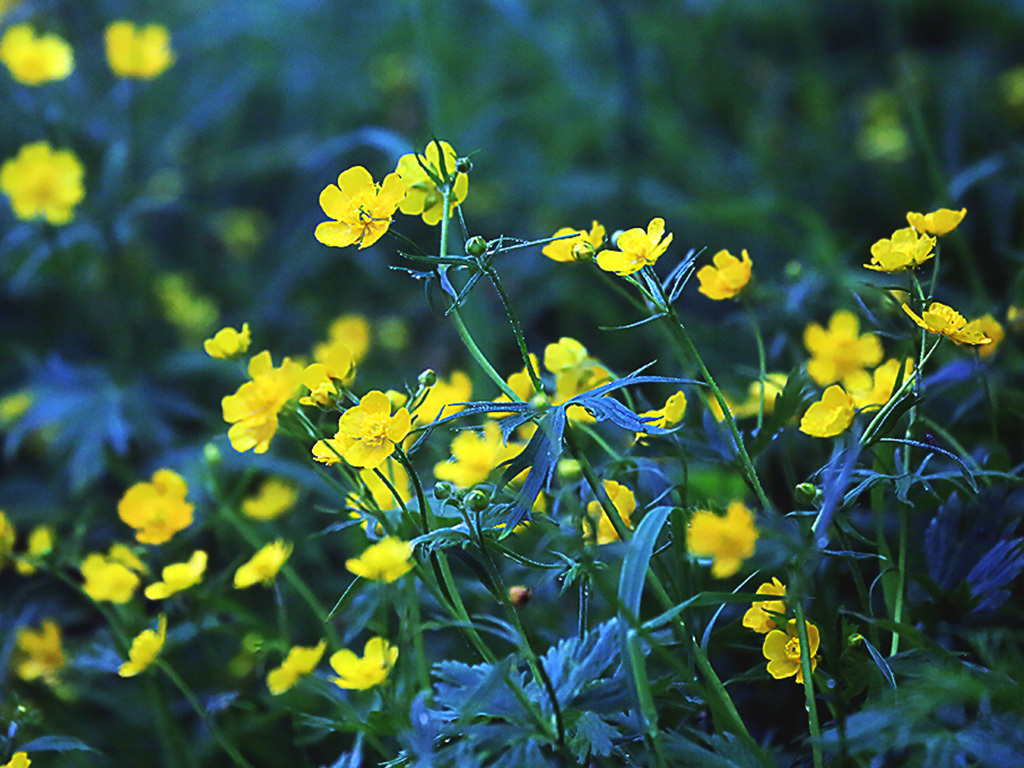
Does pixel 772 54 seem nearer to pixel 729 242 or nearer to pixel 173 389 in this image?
pixel 729 242

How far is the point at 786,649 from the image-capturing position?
0.61 meters

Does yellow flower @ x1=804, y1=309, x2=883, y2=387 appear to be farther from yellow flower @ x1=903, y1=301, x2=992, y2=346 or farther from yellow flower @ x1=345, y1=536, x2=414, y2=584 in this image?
yellow flower @ x1=345, y1=536, x2=414, y2=584

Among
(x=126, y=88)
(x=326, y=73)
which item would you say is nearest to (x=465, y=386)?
(x=126, y=88)

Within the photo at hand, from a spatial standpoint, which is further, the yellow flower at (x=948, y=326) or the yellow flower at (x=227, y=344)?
the yellow flower at (x=227, y=344)

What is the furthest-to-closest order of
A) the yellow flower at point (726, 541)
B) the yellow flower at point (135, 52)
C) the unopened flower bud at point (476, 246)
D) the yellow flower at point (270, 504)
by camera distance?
the yellow flower at point (135, 52) → the yellow flower at point (270, 504) → the unopened flower bud at point (476, 246) → the yellow flower at point (726, 541)

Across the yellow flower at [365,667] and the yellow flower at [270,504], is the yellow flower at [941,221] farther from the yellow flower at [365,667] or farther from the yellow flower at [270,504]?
the yellow flower at [270,504]

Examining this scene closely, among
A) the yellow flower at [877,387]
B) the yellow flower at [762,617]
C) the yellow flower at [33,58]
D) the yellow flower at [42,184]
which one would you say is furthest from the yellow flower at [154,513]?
the yellow flower at [33,58]

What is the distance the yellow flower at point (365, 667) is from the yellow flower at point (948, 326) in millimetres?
476

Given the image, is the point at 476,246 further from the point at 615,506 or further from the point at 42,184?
the point at 42,184

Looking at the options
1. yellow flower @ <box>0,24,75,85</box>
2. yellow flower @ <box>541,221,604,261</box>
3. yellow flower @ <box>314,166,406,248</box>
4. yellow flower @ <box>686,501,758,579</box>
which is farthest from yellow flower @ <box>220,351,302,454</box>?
yellow flower @ <box>0,24,75,85</box>

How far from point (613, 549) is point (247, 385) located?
1.04 ft

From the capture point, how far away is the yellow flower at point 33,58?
149 cm

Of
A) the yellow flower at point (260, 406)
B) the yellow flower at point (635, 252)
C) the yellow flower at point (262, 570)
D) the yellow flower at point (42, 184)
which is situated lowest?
the yellow flower at point (262, 570)

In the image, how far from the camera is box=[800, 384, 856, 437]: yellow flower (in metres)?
0.64
